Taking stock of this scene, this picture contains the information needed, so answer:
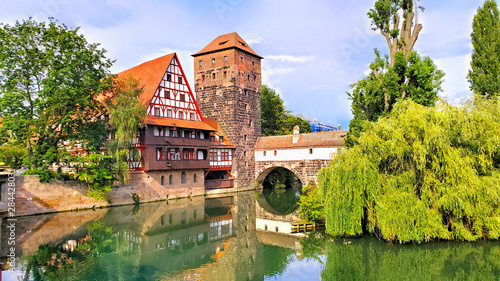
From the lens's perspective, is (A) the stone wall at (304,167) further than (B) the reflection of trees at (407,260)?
Yes

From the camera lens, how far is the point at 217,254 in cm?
1423

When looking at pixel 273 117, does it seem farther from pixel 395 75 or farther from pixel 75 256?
pixel 75 256

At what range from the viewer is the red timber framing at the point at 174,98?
2955 centimetres

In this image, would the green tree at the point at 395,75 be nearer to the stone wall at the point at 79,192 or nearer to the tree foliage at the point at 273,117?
the stone wall at the point at 79,192

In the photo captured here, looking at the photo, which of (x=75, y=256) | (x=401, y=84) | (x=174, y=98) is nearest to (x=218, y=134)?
(x=174, y=98)

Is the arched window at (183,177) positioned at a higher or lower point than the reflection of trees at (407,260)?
higher

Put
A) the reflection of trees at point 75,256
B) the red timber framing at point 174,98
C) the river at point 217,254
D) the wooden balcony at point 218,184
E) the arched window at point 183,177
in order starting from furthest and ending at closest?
the wooden balcony at point 218,184 → the arched window at point 183,177 → the red timber framing at point 174,98 → the reflection of trees at point 75,256 → the river at point 217,254

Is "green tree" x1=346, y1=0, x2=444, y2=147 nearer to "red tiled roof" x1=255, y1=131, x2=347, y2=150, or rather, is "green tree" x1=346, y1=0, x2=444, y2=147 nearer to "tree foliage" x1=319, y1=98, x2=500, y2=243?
"tree foliage" x1=319, y1=98, x2=500, y2=243

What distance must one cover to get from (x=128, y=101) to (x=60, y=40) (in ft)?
→ 18.6

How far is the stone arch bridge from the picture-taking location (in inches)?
1298

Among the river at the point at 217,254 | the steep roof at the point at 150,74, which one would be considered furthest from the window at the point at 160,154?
the river at the point at 217,254

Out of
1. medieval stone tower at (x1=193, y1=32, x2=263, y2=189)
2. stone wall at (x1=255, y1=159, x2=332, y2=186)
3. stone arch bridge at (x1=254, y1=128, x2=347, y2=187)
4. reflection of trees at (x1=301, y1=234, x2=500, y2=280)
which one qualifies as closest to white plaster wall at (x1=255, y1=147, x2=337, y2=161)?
stone arch bridge at (x1=254, y1=128, x2=347, y2=187)

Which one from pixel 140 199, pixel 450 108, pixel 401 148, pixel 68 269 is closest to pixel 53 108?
pixel 140 199

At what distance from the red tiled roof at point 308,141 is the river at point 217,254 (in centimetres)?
1360
